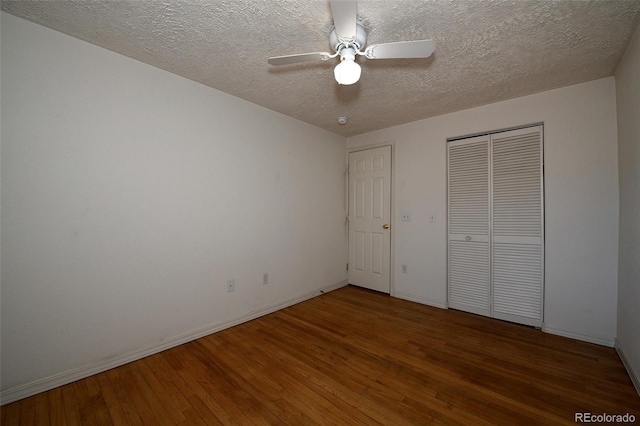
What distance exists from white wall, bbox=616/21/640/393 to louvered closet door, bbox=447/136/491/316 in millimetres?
1005

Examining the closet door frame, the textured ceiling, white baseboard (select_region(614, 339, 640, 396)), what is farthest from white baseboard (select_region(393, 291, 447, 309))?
the textured ceiling

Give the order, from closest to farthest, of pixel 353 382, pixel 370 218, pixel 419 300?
pixel 353 382, pixel 419 300, pixel 370 218

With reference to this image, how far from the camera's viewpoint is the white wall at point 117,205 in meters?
1.64

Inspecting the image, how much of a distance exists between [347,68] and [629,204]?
96.3 inches

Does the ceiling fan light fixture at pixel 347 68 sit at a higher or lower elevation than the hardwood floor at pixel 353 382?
higher

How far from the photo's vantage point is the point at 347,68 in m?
1.54

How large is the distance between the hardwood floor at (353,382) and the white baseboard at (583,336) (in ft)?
0.23

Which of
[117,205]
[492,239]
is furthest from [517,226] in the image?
[117,205]

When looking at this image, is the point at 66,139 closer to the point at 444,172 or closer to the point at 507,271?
the point at 444,172

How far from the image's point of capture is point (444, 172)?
10.5 ft

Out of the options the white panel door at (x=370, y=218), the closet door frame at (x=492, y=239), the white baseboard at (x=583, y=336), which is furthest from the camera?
the white panel door at (x=370, y=218)

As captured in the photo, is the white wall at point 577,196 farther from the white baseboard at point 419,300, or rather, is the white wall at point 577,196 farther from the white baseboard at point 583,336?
the white baseboard at point 419,300

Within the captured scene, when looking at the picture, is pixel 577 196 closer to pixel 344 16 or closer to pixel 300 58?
pixel 344 16

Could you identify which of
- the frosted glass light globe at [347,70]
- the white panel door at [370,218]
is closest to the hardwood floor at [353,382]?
the white panel door at [370,218]
